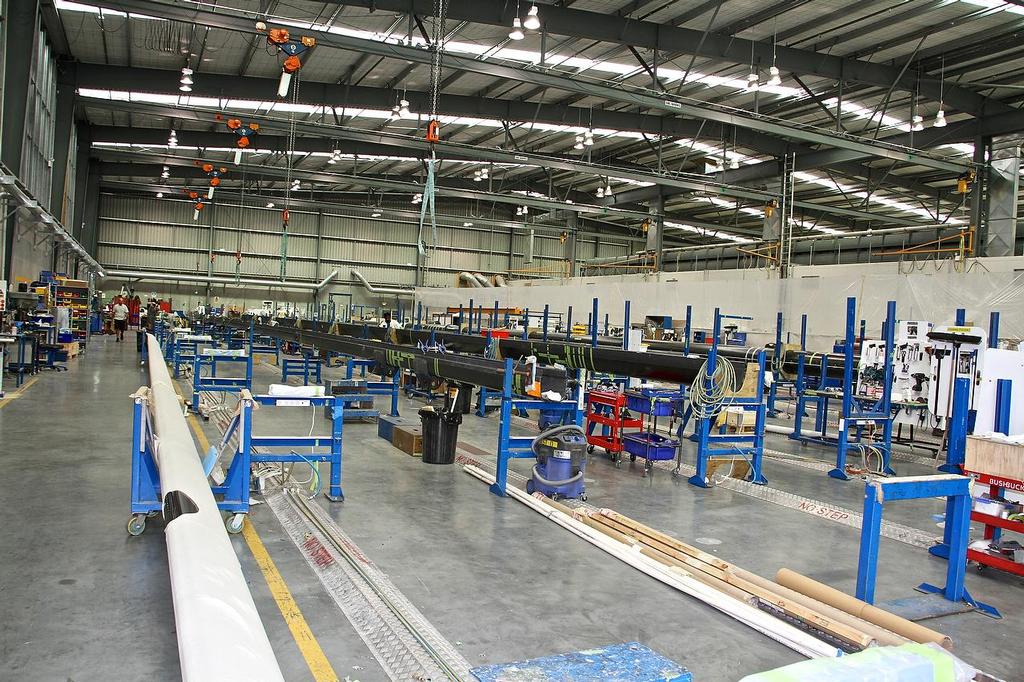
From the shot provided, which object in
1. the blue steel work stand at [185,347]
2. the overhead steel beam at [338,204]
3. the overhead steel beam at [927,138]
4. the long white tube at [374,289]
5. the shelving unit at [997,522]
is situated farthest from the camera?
the long white tube at [374,289]

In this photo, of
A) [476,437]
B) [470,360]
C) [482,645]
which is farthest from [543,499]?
[476,437]

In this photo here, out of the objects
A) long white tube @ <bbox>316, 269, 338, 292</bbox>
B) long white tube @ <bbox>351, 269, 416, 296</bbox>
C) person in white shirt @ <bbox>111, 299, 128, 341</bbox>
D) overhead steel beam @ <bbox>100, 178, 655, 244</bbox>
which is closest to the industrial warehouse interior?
overhead steel beam @ <bbox>100, 178, 655, 244</bbox>

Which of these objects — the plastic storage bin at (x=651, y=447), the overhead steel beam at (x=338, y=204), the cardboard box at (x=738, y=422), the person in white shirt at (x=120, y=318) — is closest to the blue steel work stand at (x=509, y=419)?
the plastic storage bin at (x=651, y=447)

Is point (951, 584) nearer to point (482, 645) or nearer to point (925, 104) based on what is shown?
point (482, 645)

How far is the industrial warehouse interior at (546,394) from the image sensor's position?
3.57m

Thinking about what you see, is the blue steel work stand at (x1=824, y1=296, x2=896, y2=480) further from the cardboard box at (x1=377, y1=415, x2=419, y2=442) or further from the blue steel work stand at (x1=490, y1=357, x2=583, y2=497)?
the cardboard box at (x1=377, y1=415, x2=419, y2=442)

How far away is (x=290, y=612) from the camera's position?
3.68 m

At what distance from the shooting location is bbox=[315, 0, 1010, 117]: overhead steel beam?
11.7 metres

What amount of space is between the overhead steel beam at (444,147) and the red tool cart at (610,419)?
345 inches

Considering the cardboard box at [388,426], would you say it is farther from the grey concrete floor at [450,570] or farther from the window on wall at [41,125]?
the window on wall at [41,125]

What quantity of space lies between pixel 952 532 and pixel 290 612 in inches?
153

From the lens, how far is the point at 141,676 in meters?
2.99

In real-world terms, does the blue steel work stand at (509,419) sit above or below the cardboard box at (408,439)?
above

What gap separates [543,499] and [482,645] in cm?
282
